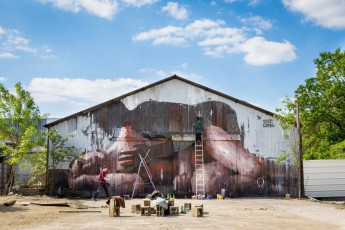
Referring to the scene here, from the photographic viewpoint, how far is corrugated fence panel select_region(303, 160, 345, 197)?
24953 millimetres

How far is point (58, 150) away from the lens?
25.8 m

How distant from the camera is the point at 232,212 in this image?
17.3 meters

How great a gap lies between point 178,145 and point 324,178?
8.98 m

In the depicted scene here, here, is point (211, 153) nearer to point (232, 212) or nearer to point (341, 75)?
point (232, 212)

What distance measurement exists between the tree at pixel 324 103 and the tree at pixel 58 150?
51.1 ft

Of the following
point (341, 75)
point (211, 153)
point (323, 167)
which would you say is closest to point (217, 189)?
point (211, 153)

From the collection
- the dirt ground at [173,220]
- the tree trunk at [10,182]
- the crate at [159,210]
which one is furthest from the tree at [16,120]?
the crate at [159,210]

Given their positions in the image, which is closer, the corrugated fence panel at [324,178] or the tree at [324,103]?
the corrugated fence panel at [324,178]

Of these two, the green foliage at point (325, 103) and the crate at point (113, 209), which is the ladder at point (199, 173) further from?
the crate at point (113, 209)

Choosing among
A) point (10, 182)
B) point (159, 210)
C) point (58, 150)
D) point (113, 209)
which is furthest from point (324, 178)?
point (10, 182)

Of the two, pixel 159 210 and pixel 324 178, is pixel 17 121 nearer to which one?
pixel 159 210

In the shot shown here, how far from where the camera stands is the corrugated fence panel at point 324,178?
24953mm

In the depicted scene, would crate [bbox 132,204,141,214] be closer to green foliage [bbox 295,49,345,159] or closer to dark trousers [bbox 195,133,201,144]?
dark trousers [bbox 195,133,201,144]

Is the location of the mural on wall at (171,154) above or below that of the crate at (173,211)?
above
